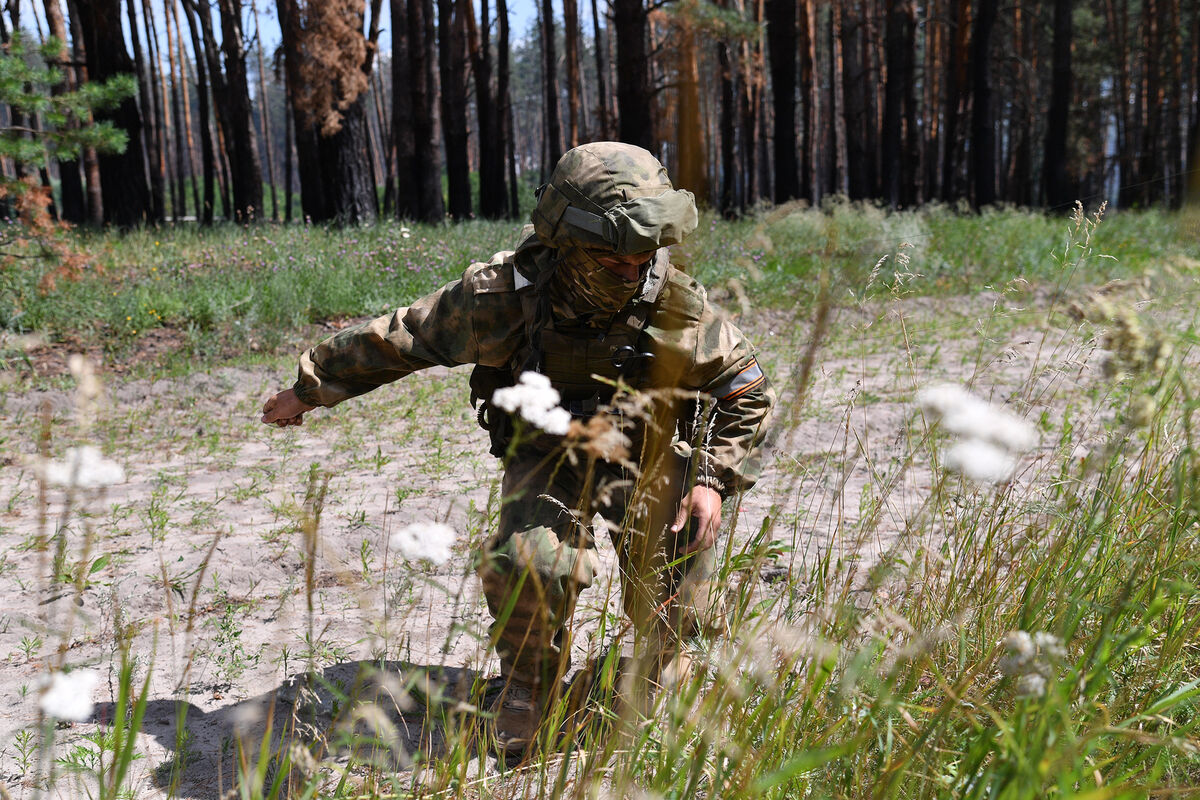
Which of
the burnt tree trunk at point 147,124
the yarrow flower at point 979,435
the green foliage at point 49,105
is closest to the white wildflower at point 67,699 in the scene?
the yarrow flower at point 979,435

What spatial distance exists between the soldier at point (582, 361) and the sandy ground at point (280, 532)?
0.14m

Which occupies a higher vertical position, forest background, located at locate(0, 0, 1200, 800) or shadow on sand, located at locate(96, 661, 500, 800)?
forest background, located at locate(0, 0, 1200, 800)

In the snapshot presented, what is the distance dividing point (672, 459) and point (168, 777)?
4.28ft

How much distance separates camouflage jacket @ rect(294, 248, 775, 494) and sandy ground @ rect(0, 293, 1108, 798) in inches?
6.8

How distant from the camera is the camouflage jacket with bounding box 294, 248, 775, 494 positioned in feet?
7.00

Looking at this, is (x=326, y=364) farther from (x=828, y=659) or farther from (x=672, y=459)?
(x=828, y=659)

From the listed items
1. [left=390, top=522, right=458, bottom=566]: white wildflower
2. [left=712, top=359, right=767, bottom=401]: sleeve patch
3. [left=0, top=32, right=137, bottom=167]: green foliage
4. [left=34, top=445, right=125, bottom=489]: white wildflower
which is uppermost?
[left=0, top=32, right=137, bottom=167]: green foliage

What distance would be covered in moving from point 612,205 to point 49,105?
5.22m

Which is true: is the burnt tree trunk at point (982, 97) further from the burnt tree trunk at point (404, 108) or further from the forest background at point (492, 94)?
the burnt tree trunk at point (404, 108)

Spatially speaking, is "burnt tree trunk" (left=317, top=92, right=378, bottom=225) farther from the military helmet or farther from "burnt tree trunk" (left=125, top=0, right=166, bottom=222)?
the military helmet

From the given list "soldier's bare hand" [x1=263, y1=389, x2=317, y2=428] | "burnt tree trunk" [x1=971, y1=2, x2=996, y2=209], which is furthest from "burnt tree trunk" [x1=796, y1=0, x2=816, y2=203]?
"soldier's bare hand" [x1=263, y1=389, x2=317, y2=428]

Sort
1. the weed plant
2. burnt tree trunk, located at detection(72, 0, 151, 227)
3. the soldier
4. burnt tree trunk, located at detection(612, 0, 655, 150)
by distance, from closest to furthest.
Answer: the weed plant
the soldier
burnt tree trunk, located at detection(612, 0, 655, 150)
burnt tree trunk, located at detection(72, 0, 151, 227)

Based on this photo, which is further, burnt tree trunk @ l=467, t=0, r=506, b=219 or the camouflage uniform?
burnt tree trunk @ l=467, t=0, r=506, b=219

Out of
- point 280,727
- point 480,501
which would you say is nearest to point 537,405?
point 280,727
